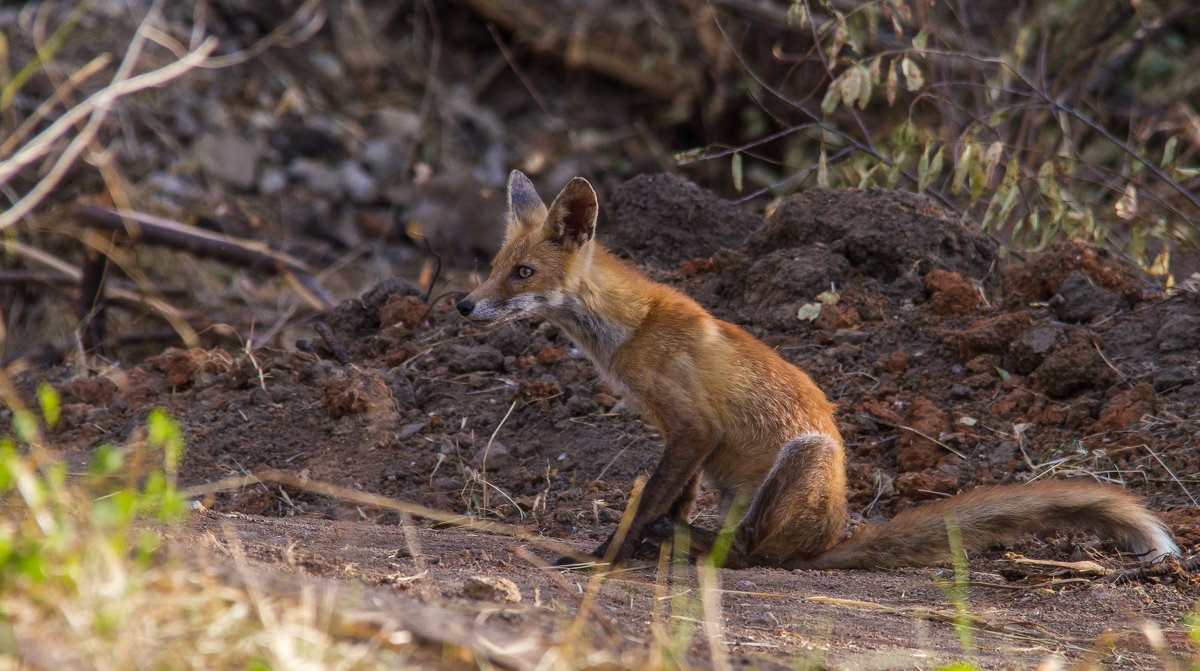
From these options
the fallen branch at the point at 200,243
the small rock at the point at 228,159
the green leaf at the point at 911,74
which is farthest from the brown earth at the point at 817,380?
the small rock at the point at 228,159

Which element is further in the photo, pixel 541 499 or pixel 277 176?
pixel 277 176

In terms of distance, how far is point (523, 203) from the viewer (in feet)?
19.7

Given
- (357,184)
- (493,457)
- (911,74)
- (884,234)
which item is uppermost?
(911,74)

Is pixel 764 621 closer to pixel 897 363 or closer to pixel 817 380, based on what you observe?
pixel 817 380

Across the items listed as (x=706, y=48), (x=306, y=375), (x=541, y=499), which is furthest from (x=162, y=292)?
(x=706, y=48)

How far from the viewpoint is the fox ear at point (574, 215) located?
5473mm

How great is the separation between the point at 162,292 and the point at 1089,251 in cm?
842

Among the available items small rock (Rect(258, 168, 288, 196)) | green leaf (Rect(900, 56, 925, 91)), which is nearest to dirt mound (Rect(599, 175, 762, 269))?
green leaf (Rect(900, 56, 925, 91))

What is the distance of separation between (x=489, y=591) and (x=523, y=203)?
3.05 meters

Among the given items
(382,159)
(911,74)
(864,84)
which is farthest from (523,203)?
(382,159)

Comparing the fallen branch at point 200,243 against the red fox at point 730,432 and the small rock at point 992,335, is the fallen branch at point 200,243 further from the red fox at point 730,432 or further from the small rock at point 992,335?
the small rock at point 992,335

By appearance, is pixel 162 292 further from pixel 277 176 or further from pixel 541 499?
pixel 541 499

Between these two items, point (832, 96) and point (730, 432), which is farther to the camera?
point (832, 96)

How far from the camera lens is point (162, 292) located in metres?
10.1
